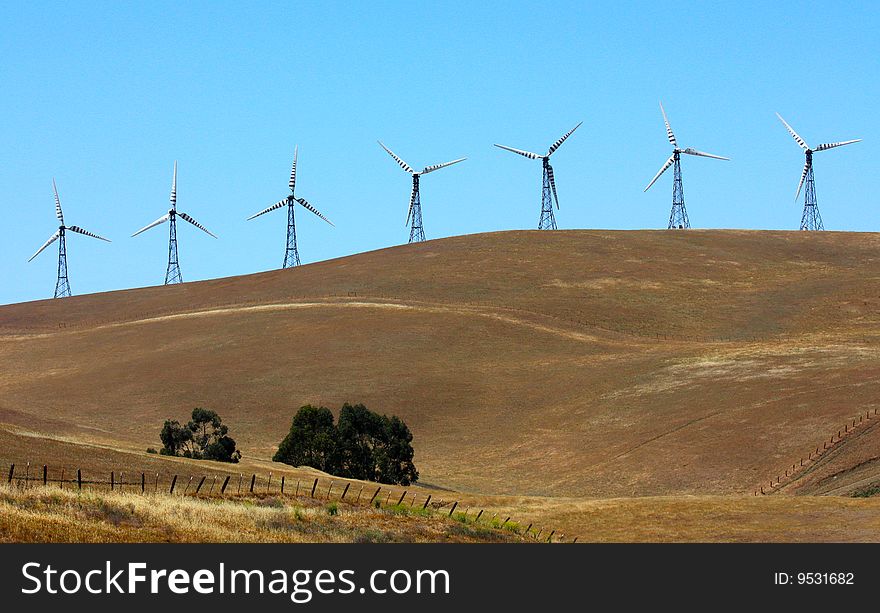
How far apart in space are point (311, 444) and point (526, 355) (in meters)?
38.0

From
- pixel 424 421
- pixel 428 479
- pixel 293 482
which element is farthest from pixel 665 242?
pixel 293 482

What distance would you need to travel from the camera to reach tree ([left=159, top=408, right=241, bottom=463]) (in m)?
69.8

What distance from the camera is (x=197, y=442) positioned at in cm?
7544

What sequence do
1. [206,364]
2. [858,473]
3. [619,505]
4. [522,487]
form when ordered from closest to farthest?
[619,505], [858,473], [522,487], [206,364]

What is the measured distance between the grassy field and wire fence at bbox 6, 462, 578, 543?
225 cm

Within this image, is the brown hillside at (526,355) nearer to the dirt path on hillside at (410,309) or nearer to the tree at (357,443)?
the dirt path on hillside at (410,309)

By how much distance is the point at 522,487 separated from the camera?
69.9m

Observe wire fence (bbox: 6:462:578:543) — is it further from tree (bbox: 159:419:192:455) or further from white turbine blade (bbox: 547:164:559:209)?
white turbine blade (bbox: 547:164:559:209)

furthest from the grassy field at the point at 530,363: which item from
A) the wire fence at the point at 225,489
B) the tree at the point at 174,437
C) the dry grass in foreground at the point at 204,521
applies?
the dry grass in foreground at the point at 204,521

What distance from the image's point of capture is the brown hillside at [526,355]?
73.2m

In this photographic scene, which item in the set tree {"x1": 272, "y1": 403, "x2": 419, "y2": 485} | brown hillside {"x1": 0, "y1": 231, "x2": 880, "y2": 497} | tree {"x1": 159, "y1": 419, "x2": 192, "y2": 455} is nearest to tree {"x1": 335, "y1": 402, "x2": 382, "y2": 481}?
tree {"x1": 272, "y1": 403, "x2": 419, "y2": 485}

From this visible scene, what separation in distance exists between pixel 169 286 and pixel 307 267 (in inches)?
781

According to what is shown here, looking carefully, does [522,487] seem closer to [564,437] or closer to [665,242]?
[564,437]
